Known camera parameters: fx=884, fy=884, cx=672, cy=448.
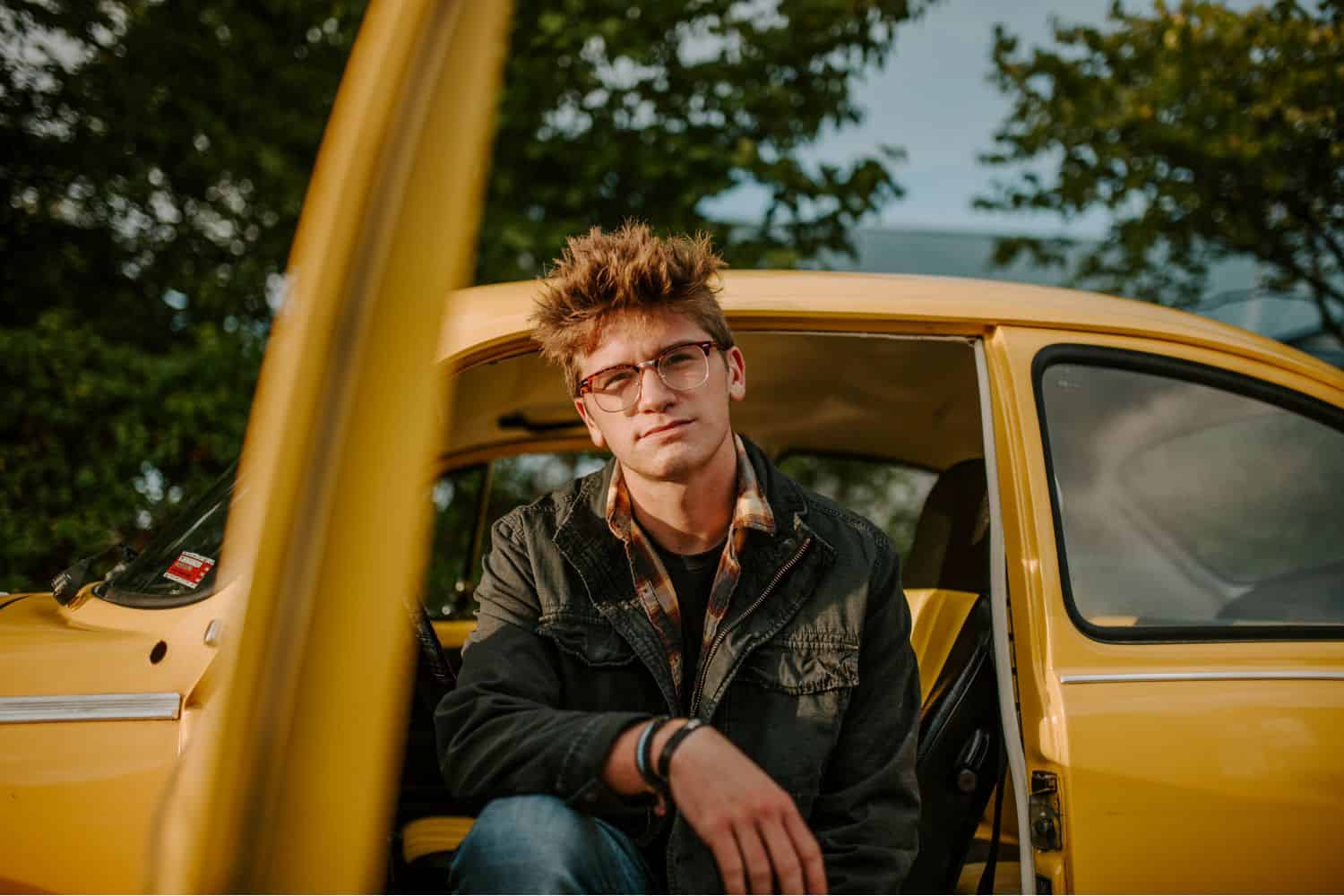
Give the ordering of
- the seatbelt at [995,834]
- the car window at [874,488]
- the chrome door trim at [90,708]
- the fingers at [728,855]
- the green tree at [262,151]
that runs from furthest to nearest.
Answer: the car window at [874,488] → the green tree at [262,151] → the seatbelt at [995,834] → the chrome door trim at [90,708] → the fingers at [728,855]

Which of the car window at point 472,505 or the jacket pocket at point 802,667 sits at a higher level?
the car window at point 472,505

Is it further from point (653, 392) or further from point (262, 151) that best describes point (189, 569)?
point (262, 151)

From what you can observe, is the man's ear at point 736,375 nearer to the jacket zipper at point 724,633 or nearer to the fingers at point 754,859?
the jacket zipper at point 724,633

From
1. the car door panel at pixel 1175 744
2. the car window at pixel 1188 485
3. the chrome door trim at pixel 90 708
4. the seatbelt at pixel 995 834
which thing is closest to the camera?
the chrome door trim at pixel 90 708

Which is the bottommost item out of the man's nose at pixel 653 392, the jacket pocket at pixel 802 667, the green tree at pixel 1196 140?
the jacket pocket at pixel 802 667

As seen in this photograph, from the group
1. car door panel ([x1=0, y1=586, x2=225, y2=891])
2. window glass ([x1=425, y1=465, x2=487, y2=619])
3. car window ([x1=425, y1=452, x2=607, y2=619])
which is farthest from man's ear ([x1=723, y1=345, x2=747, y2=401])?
window glass ([x1=425, y1=465, x2=487, y2=619])

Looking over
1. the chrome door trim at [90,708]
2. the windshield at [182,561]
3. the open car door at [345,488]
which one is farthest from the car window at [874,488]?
the open car door at [345,488]

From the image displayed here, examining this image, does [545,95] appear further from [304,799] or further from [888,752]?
[304,799]

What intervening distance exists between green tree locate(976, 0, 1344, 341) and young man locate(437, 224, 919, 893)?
7.11 meters

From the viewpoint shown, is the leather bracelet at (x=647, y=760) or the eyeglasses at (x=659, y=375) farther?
the eyeglasses at (x=659, y=375)

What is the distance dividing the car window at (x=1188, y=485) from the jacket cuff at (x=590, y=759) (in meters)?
1.14

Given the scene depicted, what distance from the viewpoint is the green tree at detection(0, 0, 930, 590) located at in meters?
5.28

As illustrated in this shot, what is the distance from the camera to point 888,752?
1.75m

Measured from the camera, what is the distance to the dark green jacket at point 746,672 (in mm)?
1627
